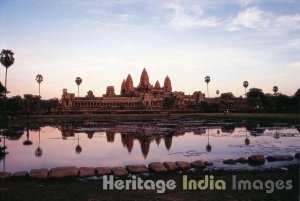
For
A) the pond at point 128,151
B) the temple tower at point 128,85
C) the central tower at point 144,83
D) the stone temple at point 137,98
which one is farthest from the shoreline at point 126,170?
the temple tower at point 128,85

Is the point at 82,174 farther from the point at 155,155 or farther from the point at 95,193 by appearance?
the point at 155,155

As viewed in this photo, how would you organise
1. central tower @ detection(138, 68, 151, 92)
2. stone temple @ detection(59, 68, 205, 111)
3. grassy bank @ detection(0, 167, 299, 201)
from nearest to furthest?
grassy bank @ detection(0, 167, 299, 201) < stone temple @ detection(59, 68, 205, 111) < central tower @ detection(138, 68, 151, 92)

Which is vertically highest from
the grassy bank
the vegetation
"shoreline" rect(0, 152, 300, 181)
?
the vegetation

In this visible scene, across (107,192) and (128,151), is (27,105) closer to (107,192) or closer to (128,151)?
(128,151)

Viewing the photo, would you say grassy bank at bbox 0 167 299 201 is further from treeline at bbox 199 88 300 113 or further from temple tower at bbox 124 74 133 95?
temple tower at bbox 124 74 133 95

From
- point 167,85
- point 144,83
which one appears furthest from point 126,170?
point 167,85

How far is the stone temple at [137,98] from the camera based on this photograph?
158 meters

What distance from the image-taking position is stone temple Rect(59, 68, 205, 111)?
158 metres

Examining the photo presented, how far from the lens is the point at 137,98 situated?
17275 centimetres

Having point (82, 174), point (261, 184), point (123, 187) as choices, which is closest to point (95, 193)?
point (123, 187)

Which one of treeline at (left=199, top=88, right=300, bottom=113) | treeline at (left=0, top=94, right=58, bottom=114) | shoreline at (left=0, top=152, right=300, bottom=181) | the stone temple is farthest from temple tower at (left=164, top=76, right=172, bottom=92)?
shoreline at (left=0, top=152, right=300, bottom=181)

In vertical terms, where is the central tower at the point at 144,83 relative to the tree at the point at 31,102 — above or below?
above

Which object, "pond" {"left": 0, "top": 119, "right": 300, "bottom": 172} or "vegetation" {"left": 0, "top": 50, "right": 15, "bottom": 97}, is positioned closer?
"pond" {"left": 0, "top": 119, "right": 300, "bottom": 172}

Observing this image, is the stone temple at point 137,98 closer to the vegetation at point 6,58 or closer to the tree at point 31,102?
the tree at point 31,102
